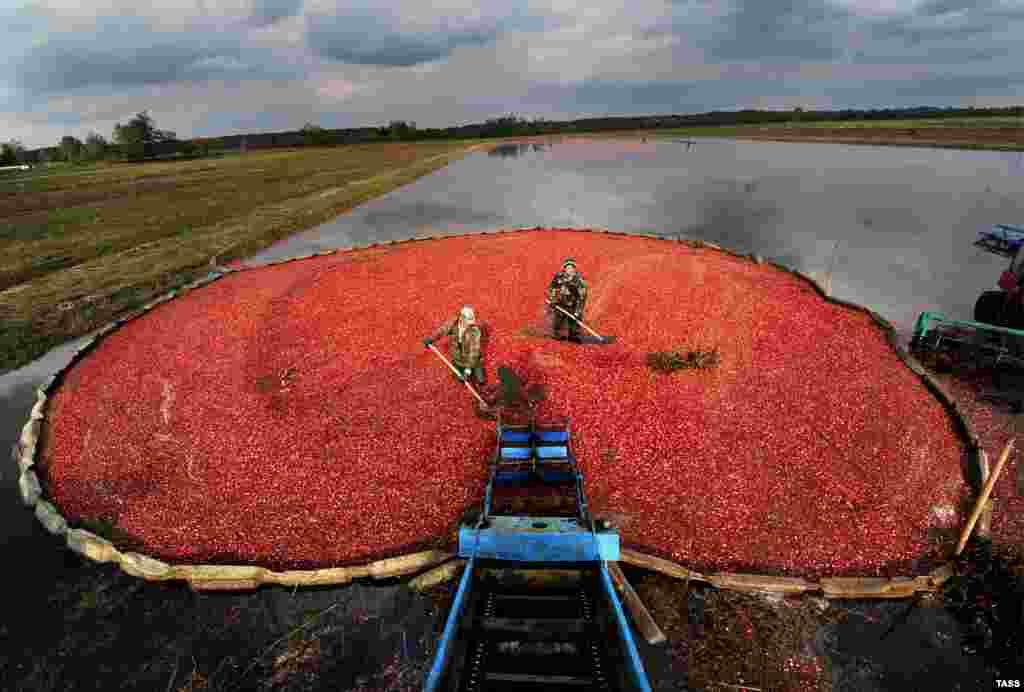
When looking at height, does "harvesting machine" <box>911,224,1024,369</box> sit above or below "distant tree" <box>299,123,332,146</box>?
below

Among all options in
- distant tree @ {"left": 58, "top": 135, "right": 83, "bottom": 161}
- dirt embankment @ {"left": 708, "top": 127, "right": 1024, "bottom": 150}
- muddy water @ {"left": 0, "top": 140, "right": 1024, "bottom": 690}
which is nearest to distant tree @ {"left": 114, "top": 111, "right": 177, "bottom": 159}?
distant tree @ {"left": 58, "top": 135, "right": 83, "bottom": 161}

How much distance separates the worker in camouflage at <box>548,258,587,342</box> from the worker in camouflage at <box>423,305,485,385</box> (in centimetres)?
323

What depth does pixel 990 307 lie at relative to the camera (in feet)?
53.2

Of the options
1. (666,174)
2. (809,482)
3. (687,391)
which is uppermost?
(666,174)


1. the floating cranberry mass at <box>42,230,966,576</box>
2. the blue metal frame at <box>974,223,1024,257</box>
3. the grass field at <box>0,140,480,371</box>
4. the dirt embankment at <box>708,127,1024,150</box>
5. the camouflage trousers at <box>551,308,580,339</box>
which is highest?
the dirt embankment at <box>708,127,1024,150</box>

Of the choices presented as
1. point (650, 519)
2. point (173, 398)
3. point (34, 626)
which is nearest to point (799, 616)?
point (650, 519)

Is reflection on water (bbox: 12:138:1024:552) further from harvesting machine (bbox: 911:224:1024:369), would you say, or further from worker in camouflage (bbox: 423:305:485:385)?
worker in camouflage (bbox: 423:305:485:385)

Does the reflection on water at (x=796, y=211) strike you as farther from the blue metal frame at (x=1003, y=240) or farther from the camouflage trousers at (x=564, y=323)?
the camouflage trousers at (x=564, y=323)

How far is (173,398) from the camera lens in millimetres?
12031

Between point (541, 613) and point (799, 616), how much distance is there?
12.0 ft

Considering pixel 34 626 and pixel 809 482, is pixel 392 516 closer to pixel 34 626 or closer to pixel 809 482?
pixel 34 626

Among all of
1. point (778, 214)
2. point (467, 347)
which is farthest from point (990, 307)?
point (778, 214)

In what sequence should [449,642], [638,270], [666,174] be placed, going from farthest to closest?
[666,174]
[638,270]
[449,642]

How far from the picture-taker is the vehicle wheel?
15.9 m
